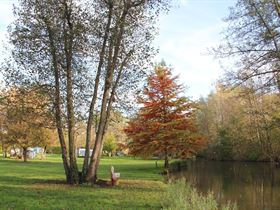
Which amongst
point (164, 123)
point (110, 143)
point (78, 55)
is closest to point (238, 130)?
point (164, 123)

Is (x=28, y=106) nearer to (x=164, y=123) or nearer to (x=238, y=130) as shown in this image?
(x=164, y=123)

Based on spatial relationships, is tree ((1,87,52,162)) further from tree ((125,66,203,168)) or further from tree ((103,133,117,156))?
tree ((103,133,117,156))

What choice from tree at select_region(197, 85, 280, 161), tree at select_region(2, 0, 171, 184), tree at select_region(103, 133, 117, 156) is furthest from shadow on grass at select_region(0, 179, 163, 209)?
tree at select_region(103, 133, 117, 156)

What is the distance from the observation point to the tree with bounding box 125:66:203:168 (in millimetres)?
32719

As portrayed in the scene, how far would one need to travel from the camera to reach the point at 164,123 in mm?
32875

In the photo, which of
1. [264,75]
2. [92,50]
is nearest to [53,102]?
[92,50]

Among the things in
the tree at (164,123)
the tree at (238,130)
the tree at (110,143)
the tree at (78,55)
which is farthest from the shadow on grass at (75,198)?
the tree at (110,143)

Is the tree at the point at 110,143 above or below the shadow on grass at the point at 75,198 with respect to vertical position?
above

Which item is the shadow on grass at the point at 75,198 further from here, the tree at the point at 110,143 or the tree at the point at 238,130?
the tree at the point at 110,143

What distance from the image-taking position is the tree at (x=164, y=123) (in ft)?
107

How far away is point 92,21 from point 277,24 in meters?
8.57

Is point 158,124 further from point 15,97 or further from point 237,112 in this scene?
point 237,112

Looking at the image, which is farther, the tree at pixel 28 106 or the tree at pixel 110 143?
the tree at pixel 110 143

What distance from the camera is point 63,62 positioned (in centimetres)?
1875
